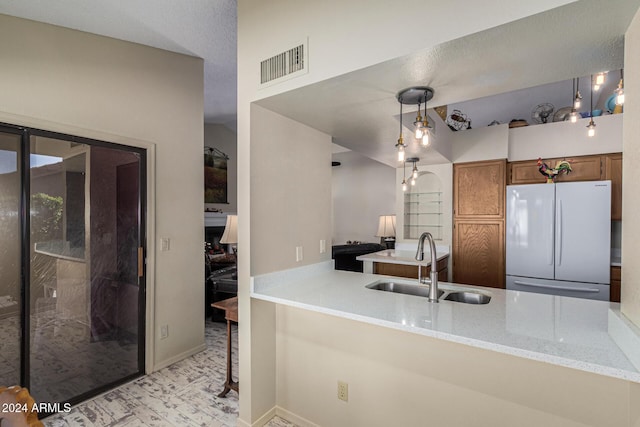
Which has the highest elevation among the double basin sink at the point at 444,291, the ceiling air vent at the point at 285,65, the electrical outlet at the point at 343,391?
the ceiling air vent at the point at 285,65

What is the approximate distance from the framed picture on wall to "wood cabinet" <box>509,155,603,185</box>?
5.26 metres

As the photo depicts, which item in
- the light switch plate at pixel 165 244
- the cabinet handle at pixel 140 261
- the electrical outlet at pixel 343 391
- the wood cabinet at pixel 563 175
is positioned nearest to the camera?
the electrical outlet at pixel 343 391

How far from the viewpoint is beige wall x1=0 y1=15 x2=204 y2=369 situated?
212 cm

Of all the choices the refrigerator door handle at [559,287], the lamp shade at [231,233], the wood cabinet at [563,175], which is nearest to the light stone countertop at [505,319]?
the lamp shade at [231,233]

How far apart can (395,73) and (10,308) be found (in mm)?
2860

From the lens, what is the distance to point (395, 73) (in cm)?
153

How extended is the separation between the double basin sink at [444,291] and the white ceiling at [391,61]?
4.05ft

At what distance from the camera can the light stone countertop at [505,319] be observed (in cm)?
106

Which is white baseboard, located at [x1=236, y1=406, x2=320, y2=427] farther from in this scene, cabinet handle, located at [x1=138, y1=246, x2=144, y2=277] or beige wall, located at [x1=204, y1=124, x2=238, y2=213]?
beige wall, located at [x1=204, y1=124, x2=238, y2=213]

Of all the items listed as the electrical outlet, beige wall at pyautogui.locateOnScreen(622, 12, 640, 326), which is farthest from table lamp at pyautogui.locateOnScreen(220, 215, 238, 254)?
beige wall at pyautogui.locateOnScreen(622, 12, 640, 326)

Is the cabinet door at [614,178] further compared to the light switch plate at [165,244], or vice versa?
the cabinet door at [614,178]

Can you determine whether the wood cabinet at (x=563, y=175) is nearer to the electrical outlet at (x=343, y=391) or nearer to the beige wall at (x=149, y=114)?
the electrical outlet at (x=343, y=391)

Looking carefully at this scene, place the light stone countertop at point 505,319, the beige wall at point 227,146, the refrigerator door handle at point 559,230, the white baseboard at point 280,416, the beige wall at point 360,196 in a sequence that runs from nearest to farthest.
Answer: the light stone countertop at point 505,319 → the white baseboard at point 280,416 → the refrigerator door handle at point 559,230 → the beige wall at point 227,146 → the beige wall at point 360,196

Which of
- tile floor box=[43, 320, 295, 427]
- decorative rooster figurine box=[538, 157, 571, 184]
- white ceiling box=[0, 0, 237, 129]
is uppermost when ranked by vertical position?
white ceiling box=[0, 0, 237, 129]
